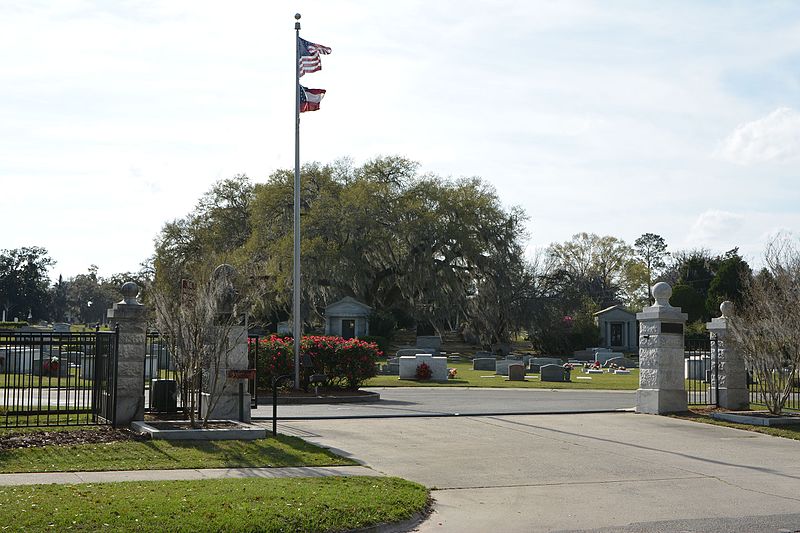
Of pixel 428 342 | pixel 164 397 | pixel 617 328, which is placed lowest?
pixel 164 397

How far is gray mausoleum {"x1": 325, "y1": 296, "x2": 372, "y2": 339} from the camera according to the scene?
5969 centimetres

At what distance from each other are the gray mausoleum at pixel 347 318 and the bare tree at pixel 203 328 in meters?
43.4

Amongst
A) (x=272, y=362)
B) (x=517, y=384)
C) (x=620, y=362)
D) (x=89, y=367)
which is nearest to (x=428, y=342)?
(x=620, y=362)

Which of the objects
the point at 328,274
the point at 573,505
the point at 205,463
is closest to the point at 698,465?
the point at 573,505

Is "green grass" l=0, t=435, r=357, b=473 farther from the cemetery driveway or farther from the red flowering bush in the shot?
the red flowering bush

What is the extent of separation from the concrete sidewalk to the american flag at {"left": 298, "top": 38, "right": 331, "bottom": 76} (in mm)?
14866

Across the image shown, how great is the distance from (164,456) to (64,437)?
2359 millimetres

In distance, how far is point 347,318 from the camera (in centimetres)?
6000

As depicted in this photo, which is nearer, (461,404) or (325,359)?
(461,404)

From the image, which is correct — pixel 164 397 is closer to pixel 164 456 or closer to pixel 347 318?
pixel 164 456

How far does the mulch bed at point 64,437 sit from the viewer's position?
1317 cm

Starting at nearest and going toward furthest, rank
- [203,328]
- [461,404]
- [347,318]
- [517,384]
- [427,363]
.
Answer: [203,328] → [461,404] → [517,384] → [427,363] → [347,318]

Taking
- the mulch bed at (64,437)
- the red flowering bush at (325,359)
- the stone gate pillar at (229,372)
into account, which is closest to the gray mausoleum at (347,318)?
the red flowering bush at (325,359)

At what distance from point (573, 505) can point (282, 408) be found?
462 inches
